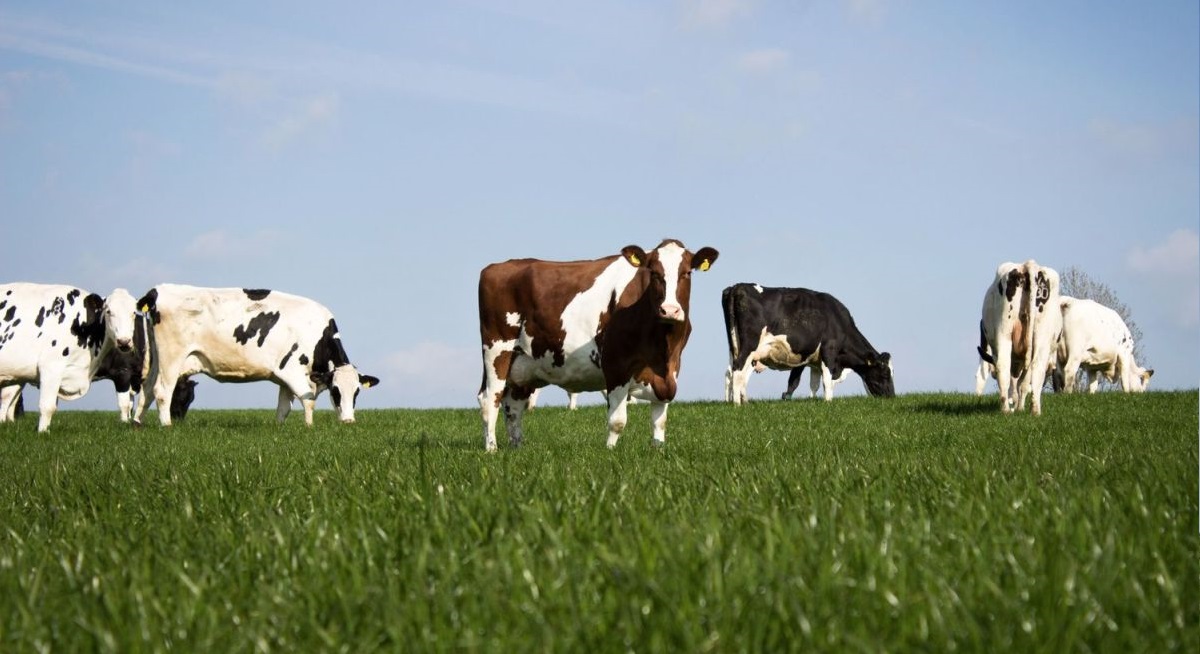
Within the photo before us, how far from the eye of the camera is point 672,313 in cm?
1007

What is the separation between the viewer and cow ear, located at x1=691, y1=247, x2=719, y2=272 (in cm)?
1089

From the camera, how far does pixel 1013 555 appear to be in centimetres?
379

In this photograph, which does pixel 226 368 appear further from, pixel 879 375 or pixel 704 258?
pixel 879 375

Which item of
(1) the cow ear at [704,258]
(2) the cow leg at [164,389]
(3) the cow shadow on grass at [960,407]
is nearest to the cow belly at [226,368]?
(2) the cow leg at [164,389]

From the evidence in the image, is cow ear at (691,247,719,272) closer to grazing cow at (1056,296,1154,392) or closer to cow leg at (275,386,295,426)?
cow leg at (275,386,295,426)

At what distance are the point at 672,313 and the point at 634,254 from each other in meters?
0.96

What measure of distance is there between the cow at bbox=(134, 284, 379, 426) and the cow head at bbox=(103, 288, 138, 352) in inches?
34.5

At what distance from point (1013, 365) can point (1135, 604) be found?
15.2 metres

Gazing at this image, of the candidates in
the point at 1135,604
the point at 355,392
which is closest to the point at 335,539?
the point at 1135,604

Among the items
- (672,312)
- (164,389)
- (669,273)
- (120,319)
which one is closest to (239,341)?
(164,389)

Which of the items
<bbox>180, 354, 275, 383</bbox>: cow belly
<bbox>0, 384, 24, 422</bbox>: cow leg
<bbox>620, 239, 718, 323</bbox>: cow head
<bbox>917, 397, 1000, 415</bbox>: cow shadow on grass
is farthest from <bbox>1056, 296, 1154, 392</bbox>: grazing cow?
<bbox>0, 384, 24, 422</bbox>: cow leg

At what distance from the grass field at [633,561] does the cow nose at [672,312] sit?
115 inches

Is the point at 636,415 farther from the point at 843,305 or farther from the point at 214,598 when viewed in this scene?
the point at 214,598

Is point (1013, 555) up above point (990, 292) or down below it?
below
